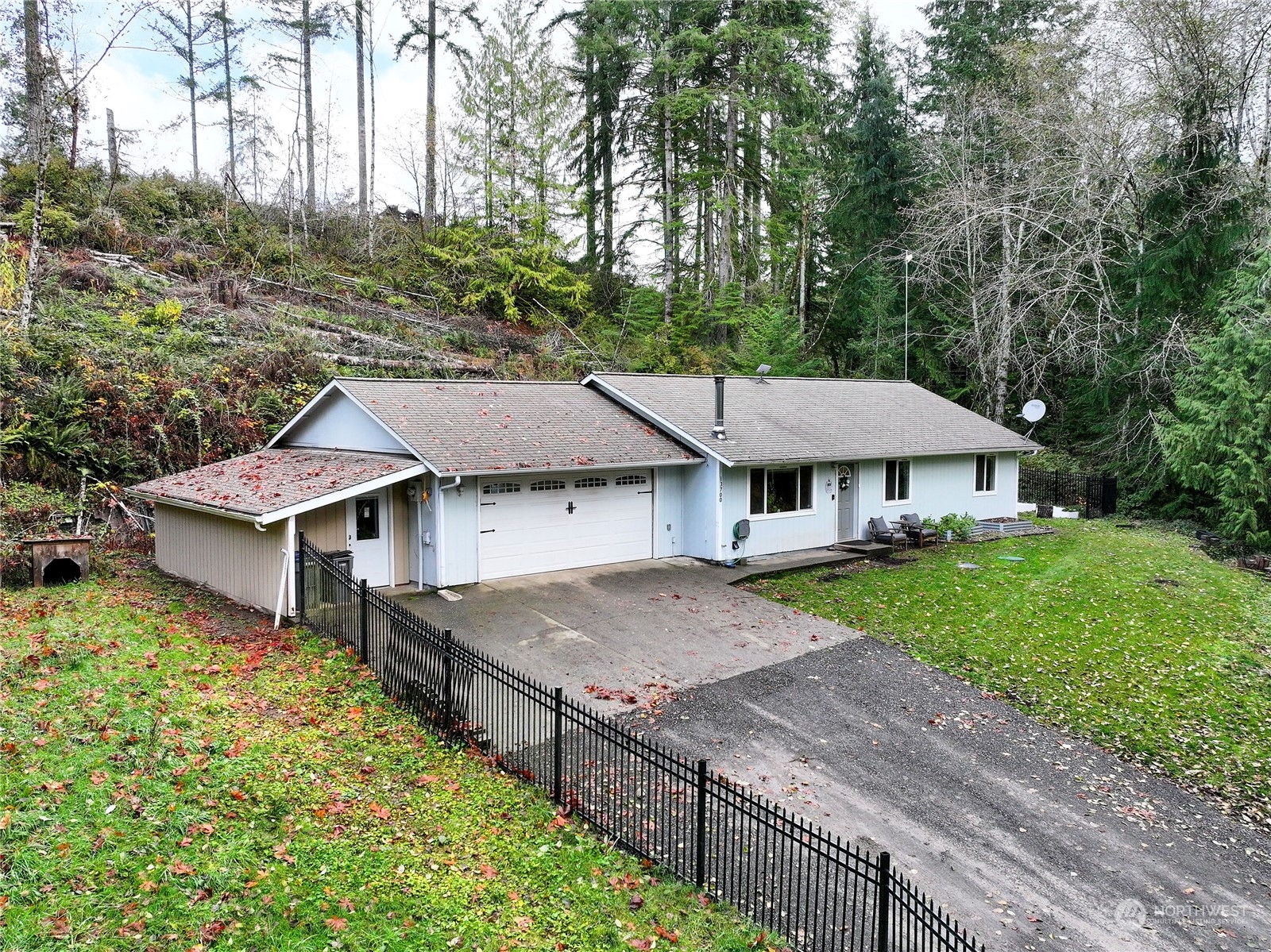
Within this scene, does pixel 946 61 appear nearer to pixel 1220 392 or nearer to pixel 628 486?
pixel 1220 392

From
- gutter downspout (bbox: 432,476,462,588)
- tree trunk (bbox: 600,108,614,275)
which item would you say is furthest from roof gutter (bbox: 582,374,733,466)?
tree trunk (bbox: 600,108,614,275)

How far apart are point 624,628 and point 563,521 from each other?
400cm

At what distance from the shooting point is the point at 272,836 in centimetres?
548

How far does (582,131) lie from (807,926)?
3197 centimetres

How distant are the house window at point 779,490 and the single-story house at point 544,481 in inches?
1.7

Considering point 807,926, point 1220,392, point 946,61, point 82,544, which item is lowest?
point 807,926

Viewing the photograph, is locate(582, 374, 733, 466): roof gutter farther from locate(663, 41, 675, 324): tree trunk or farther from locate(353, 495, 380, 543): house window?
locate(663, 41, 675, 324): tree trunk

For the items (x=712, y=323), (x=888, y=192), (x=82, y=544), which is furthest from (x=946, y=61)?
(x=82, y=544)

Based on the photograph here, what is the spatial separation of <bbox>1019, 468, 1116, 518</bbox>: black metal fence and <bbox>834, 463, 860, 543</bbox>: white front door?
35.6 feet

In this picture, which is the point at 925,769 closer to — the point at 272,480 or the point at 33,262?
the point at 272,480

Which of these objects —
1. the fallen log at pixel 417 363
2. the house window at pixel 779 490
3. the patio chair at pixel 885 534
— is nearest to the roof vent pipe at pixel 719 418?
the house window at pixel 779 490

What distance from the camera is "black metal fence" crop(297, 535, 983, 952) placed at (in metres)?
5.15

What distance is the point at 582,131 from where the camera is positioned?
103 feet

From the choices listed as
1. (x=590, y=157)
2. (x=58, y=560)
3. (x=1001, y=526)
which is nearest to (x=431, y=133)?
(x=590, y=157)
